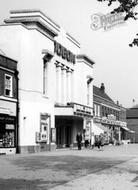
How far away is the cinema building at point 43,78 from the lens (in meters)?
35.4

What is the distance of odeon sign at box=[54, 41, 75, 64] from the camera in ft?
142

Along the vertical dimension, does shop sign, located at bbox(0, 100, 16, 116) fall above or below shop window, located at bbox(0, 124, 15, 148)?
above

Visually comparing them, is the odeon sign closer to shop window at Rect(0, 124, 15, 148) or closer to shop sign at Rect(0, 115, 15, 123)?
shop sign at Rect(0, 115, 15, 123)

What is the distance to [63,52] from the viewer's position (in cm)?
4525

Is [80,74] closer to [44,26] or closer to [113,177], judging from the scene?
[44,26]

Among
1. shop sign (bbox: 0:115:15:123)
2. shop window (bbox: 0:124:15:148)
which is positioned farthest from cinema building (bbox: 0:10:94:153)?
shop sign (bbox: 0:115:15:123)

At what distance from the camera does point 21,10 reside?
37.4 meters

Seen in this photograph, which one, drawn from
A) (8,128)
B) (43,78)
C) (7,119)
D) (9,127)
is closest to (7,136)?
(8,128)

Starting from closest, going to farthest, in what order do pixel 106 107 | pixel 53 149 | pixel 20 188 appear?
pixel 20 188
pixel 53 149
pixel 106 107

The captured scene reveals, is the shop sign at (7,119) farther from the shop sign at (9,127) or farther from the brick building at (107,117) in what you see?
the brick building at (107,117)

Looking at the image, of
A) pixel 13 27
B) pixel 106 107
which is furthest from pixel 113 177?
pixel 106 107

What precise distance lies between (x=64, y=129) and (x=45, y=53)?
40.6ft

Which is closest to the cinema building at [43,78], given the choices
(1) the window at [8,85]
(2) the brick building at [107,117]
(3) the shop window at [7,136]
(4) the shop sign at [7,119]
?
(3) the shop window at [7,136]

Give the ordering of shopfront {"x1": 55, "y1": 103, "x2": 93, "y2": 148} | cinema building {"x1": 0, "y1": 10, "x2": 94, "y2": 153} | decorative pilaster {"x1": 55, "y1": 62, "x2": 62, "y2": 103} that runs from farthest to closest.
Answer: decorative pilaster {"x1": 55, "y1": 62, "x2": 62, "y2": 103} < shopfront {"x1": 55, "y1": 103, "x2": 93, "y2": 148} < cinema building {"x1": 0, "y1": 10, "x2": 94, "y2": 153}
